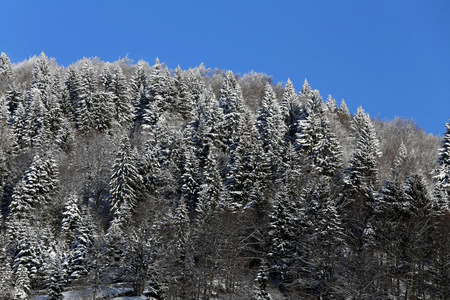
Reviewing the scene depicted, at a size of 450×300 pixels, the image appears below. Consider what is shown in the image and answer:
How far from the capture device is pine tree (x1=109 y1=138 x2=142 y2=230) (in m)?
56.1

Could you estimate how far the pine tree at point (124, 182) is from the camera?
2211 inches

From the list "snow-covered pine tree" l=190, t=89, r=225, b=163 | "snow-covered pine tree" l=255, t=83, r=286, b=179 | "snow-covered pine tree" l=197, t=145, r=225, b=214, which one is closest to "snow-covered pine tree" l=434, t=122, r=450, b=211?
"snow-covered pine tree" l=255, t=83, r=286, b=179

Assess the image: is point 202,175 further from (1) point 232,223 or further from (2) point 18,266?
(2) point 18,266

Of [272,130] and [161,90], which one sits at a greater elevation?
[161,90]

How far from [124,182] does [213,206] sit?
12.0 m

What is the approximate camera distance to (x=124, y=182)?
57.2 meters

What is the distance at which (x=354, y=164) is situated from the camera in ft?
181

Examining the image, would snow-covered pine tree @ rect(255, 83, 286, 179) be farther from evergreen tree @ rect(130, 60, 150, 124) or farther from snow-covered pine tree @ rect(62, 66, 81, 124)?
snow-covered pine tree @ rect(62, 66, 81, 124)

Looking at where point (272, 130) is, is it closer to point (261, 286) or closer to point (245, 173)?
point (245, 173)

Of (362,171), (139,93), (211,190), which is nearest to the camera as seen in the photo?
(362,171)

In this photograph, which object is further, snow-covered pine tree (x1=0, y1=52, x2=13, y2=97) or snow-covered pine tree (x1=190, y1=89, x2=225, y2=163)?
snow-covered pine tree (x1=0, y1=52, x2=13, y2=97)

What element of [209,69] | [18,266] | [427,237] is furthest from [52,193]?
[209,69]

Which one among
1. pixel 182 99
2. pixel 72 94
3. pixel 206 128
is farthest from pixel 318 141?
pixel 72 94

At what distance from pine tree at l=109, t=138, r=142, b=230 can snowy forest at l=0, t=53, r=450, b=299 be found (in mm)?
206
